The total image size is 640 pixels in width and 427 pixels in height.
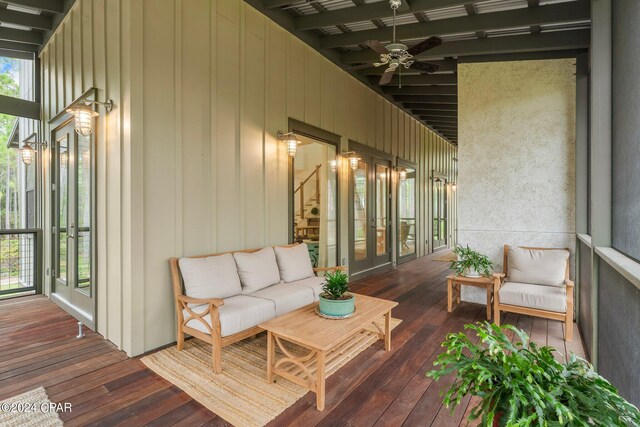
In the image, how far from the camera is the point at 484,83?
15.4ft

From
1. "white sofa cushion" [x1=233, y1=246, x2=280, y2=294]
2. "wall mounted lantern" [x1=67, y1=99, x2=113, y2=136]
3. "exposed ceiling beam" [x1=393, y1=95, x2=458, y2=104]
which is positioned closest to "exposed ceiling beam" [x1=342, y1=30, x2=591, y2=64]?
"exposed ceiling beam" [x1=393, y1=95, x2=458, y2=104]

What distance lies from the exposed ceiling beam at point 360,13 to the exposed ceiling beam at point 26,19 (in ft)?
11.2

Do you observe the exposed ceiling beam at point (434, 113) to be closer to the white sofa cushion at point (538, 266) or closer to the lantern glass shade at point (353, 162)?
the lantern glass shade at point (353, 162)

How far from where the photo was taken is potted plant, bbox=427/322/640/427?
3.08 feet

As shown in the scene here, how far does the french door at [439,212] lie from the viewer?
10430 mm

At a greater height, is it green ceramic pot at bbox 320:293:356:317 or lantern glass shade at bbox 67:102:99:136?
lantern glass shade at bbox 67:102:99:136

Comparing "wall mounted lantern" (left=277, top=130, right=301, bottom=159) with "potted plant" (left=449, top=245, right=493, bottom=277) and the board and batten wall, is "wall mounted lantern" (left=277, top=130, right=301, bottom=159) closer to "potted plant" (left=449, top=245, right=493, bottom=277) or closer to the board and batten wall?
the board and batten wall

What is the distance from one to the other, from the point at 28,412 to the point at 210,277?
61.8 inches

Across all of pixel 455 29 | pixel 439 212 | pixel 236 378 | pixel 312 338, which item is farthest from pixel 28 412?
pixel 439 212

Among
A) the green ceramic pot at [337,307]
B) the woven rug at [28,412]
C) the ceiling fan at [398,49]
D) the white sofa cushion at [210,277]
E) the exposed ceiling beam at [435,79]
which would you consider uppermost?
the exposed ceiling beam at [435,79]

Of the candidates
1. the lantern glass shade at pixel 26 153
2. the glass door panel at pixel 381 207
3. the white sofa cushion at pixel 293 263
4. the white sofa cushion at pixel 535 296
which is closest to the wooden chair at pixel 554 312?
the white sofa cushion at pixel 535 296

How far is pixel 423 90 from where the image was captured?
6984mm

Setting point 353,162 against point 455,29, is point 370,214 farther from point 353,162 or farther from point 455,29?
point 455,29

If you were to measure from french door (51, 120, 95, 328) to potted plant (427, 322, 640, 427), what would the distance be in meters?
3.90
